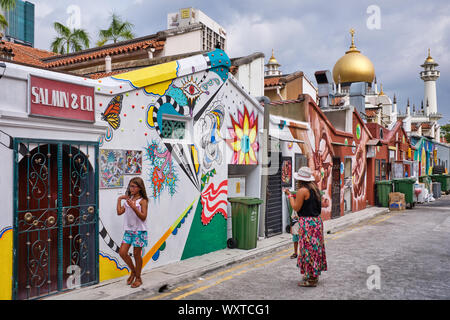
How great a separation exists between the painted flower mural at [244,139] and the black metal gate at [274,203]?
853 millimetres

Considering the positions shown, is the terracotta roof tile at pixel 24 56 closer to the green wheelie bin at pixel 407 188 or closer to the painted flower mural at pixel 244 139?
the painted flower mural at pixel 244 139

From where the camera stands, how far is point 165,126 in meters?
8.12

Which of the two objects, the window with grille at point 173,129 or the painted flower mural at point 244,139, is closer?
the window with grille at point 173,129

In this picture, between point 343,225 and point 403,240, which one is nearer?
point 403,240

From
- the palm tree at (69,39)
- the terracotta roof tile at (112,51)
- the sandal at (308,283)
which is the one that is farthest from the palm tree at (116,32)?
the sandal at (308,283)

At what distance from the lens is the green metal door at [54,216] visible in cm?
573

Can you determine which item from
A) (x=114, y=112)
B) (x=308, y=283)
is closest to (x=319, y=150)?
(x=308, y=283)

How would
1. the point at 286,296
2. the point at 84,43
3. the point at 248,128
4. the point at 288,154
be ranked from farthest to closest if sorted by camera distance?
the point at 84,43, the point at 288,154, the point at 248,128, the point at 286,296

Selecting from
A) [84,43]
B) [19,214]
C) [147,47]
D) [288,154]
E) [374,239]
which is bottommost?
[374,239]

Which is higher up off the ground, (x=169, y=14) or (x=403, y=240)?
(x=169, y=14)

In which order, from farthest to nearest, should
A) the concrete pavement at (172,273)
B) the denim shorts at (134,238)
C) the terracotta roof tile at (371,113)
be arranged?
the terracotta roof tile at (371,113)
the denim shorts at (134,238)
the concrete pavement at (172,273)
